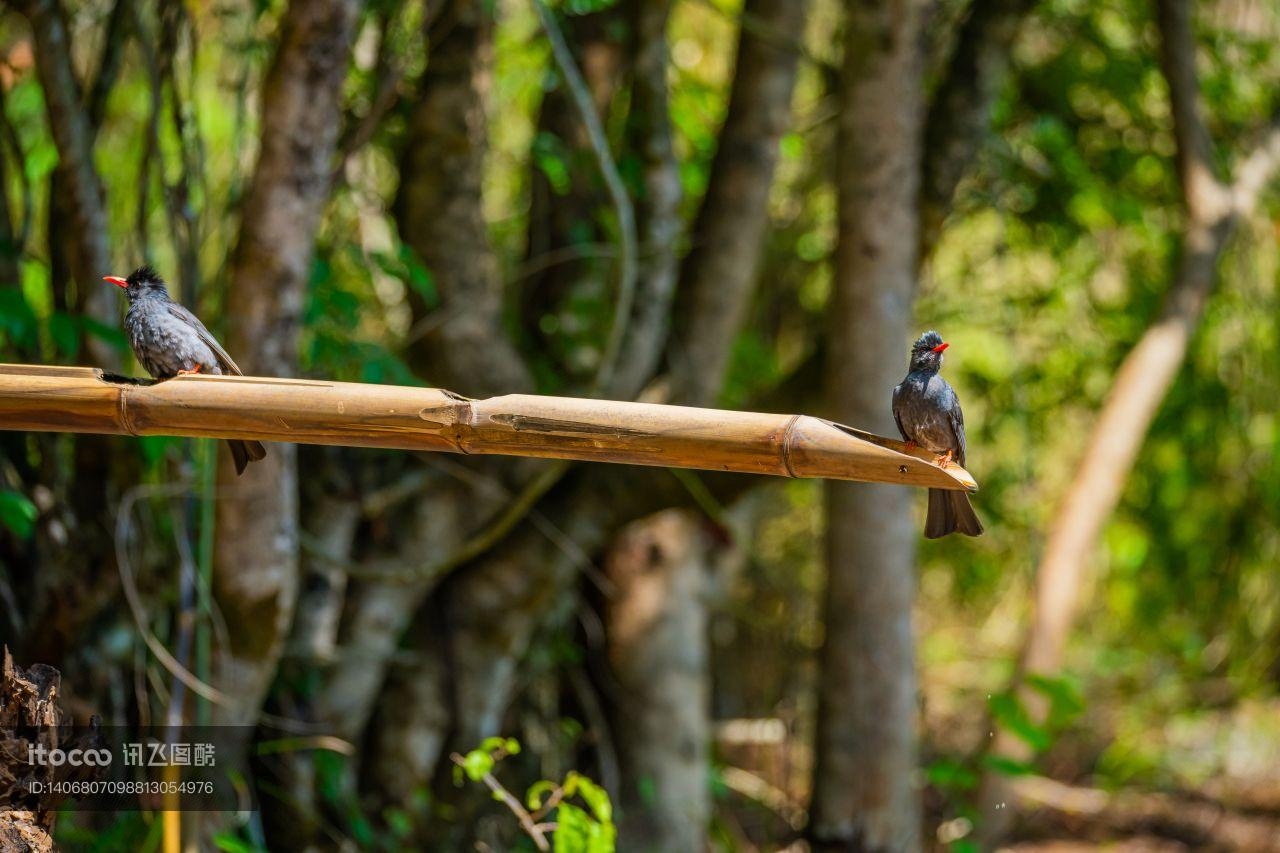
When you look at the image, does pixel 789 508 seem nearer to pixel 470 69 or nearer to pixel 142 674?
pixel 470 69

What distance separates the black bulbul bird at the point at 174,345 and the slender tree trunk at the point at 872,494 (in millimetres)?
2116

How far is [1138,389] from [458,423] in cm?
355

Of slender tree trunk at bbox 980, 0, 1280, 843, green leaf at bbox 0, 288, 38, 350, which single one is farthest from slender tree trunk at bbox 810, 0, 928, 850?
green leaf at bbox 0, 288, 38, 350

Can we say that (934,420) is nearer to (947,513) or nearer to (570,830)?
(947,513)

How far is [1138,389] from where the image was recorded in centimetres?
496

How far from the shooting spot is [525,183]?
5.62 meters

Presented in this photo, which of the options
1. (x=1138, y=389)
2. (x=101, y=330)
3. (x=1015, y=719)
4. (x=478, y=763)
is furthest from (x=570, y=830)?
(x=1138, y=389)

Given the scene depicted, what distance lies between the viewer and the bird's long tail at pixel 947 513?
2.14 metres

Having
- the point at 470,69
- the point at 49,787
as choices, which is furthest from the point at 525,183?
the point at 49,787

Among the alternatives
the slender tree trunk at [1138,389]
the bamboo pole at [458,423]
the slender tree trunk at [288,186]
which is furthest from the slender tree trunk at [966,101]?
the bamboo pole at [458,423]

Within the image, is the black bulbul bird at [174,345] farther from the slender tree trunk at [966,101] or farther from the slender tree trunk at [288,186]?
the slender tree trunk at [966,101]

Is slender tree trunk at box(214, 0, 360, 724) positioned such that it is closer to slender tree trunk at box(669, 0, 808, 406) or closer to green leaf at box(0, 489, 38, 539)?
green leaf at box(0, 489, 38, 539)

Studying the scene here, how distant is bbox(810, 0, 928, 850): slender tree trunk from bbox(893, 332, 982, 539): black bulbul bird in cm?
187

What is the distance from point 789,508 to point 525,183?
2332mm
